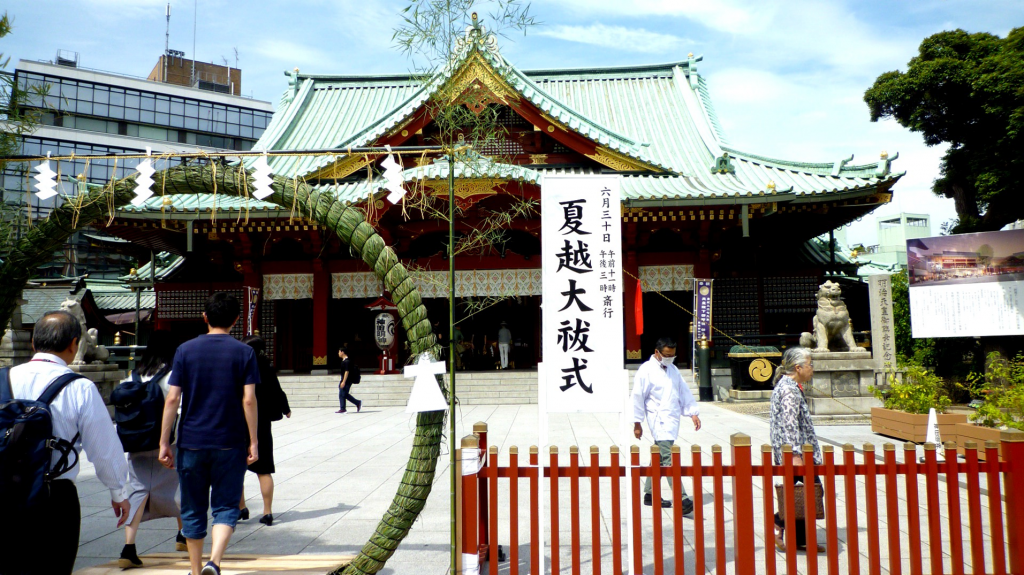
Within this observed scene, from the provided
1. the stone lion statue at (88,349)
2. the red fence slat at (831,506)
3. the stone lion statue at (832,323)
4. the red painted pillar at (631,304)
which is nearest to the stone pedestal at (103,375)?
the stone lion statue at (88,349)

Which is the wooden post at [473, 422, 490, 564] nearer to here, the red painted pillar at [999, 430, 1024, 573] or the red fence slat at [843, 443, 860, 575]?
the red fence slat at [843, 443, 860, 575]

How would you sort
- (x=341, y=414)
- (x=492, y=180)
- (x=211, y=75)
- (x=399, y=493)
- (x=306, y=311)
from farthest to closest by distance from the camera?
(x=211, y=75)
(x=306, y=311)
(x=492, y=180)
(x=341, y=414)
(x=399, y=493)

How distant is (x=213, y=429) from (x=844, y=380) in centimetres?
1014

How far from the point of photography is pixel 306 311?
19.1 meters

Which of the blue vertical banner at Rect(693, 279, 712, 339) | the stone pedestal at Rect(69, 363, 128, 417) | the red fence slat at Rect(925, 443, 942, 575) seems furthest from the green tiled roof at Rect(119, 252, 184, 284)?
the red fence slat at Rect(925, 443, 942, 575)

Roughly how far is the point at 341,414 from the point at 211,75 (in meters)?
45.5

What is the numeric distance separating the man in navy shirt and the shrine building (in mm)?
9794

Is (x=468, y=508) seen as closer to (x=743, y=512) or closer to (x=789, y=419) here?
(x=743, y=512)

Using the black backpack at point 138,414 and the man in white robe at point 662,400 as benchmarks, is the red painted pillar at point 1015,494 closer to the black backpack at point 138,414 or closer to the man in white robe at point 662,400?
the man in white robe at point 662,400

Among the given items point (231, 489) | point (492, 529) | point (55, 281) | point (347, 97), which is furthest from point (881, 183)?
point (55, 281)

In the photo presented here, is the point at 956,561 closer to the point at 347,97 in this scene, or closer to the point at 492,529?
the point at 492,529

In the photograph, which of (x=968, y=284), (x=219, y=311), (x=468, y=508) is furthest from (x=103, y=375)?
(x=968, y=284)

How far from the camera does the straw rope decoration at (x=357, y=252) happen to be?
389 cm

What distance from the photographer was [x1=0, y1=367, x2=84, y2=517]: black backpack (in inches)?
111
